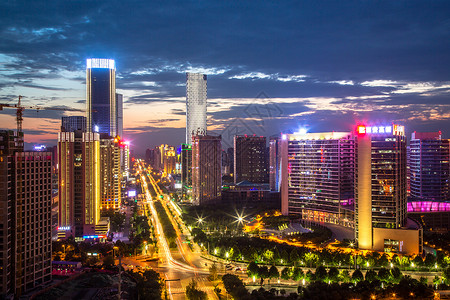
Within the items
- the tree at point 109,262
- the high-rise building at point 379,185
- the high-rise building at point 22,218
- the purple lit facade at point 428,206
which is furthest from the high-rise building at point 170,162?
the high-rise building at point 22,218

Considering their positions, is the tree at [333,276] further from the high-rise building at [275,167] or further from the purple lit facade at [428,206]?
the high-rise building at [275,167]

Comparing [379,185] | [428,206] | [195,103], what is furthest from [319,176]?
[195,103]

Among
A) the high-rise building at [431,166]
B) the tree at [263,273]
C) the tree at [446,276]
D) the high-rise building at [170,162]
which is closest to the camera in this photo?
the tree at [446,276]

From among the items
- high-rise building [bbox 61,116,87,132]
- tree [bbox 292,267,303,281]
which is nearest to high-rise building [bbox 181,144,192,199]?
high-rise building [bbox 61,116,87,132]

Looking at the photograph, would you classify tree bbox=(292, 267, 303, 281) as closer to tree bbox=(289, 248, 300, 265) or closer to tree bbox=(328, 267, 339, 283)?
tree bbox=(328, 267, 339, 283)

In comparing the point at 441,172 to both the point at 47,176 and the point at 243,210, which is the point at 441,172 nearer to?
the point at 243,210

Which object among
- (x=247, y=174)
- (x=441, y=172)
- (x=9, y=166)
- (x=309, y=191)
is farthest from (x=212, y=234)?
(x=247, y=174)
